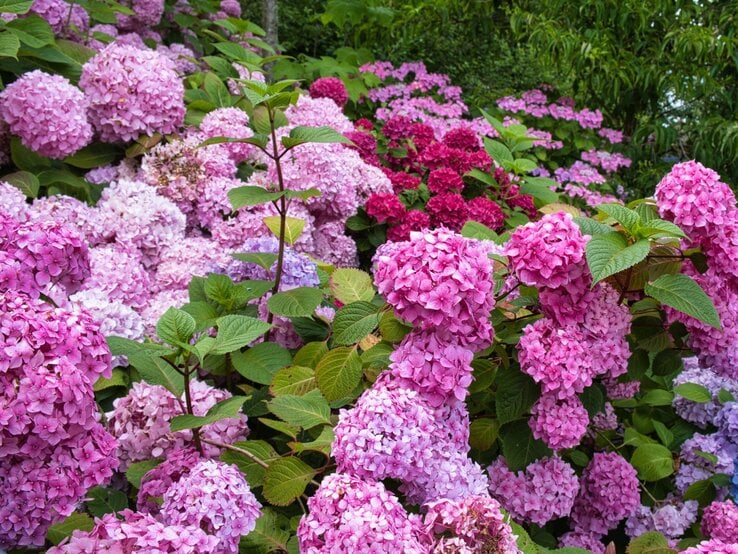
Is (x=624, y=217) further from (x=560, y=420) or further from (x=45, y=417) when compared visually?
(x=45, y=417)

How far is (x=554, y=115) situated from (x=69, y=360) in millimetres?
4960

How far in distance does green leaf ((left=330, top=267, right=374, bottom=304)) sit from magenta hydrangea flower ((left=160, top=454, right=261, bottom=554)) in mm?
673

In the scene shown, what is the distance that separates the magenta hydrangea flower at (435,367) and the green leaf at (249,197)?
2.12ft

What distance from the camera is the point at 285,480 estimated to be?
1506mm

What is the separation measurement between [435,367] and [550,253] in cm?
36

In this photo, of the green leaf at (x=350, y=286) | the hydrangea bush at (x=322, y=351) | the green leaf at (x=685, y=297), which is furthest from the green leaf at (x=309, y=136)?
the green leaf at (x=685, y=297)

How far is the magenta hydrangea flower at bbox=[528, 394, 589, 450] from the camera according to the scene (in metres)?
1.65

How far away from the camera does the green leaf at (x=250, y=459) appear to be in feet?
5.32

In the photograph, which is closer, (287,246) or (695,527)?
(695,527)

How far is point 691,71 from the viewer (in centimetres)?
549

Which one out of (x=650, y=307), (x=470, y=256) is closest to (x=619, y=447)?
(x=650, y=307)

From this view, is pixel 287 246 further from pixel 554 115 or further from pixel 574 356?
pixel 554 115

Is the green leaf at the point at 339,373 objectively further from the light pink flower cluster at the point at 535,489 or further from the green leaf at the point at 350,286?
the light pink flower cluster at the point at 535,489

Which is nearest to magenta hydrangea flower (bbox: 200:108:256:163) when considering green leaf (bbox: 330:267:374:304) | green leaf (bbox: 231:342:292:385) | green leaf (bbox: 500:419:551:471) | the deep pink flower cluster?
green leaf (bbox: 330:267:374:304)
